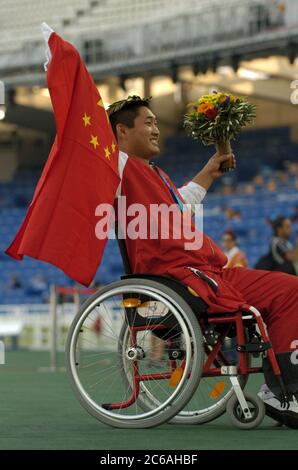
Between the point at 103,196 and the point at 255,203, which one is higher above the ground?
the point at 255,203

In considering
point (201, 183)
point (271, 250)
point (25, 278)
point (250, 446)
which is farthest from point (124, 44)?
point (250, 446)

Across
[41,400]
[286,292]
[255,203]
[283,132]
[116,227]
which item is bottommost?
[41,400]

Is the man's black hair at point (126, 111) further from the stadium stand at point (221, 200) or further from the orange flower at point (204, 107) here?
the stadium stand at point (221, 200)

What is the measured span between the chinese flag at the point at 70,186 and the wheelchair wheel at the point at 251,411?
30.6 inches

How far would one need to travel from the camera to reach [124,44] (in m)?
20.1

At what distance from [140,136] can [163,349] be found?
3.35 feet

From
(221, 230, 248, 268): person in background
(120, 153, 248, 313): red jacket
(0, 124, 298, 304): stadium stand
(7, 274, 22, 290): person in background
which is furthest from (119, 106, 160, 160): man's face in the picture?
(7, 274, 22, 290): person in background

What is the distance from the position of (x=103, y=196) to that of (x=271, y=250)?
5.41 metres

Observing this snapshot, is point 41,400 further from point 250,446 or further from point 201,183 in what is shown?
A: point 250,446

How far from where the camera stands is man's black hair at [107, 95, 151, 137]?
4.76 meters

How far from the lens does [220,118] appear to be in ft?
15.6
